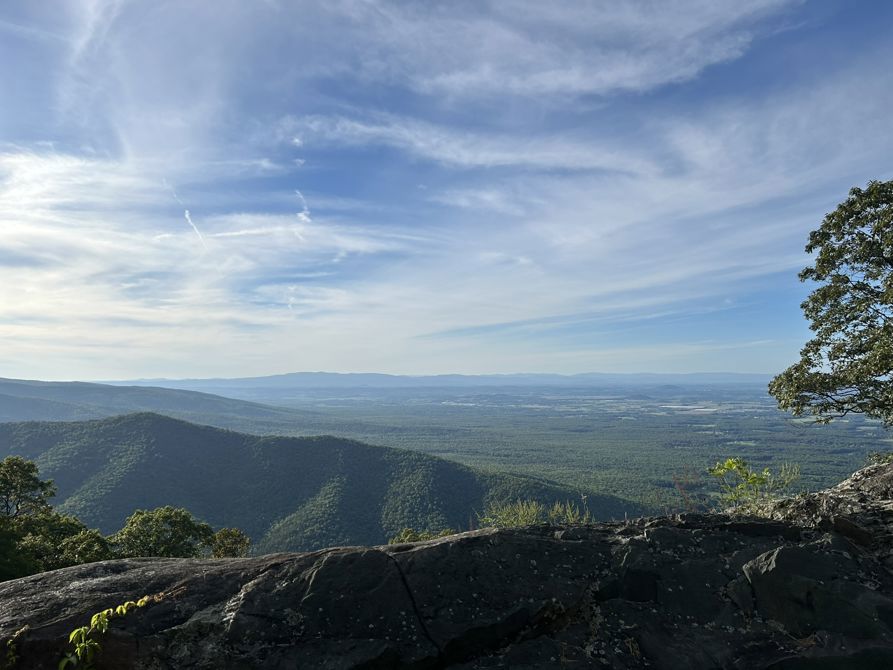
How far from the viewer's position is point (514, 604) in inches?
264

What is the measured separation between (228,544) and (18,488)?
590 inches

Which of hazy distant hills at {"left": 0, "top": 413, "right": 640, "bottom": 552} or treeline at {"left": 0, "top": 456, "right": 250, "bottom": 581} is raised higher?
treeline at {"left": 0, "top": 456, "right": 250, "bottom": 581}

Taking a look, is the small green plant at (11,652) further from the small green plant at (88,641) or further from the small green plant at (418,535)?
the small green plant at (418,535)

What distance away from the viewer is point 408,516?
440 feet

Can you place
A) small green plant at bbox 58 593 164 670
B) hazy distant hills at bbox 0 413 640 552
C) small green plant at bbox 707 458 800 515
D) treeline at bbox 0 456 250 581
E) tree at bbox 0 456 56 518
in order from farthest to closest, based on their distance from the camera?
hazy distant hills at bbox 0 413 640 552 < tree at bbox 0 456 56 518 < treeline at bbox 0 456 250 581 < small green plant at bbox 707 458 800 515 < small green plant at bbox 58 593 164 670

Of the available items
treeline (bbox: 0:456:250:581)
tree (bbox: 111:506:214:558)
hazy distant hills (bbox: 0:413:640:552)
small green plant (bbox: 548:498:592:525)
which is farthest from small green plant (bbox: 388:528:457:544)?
hazy distant hills (bbox: 0:413:640:552)

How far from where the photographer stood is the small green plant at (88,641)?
587 cm

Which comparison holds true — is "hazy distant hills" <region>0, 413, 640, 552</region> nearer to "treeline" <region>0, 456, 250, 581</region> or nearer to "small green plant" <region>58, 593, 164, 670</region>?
"treeline" <region>0, 456, 250, 581</region>

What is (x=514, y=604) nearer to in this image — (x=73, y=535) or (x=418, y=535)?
(x=73, y=535)

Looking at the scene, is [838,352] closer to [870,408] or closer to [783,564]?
[870,408]

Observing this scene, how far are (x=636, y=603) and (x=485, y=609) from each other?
2.12 metres

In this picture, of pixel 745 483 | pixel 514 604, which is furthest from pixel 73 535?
pixel 745 483

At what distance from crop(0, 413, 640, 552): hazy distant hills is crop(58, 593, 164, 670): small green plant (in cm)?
11375

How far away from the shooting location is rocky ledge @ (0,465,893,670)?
6094mm
